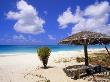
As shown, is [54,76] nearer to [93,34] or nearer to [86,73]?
[86,73]

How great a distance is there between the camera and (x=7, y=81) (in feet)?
46.9

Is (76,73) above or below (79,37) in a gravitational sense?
below

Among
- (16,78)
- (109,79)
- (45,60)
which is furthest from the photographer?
(45,60)

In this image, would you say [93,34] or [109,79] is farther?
[93,34]

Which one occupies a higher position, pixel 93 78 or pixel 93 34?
pixel 93 34

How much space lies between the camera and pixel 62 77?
14734 millimetres

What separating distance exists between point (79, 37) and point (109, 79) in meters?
2.97

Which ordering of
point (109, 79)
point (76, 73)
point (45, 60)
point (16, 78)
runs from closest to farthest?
point (109, 79) → point (76, 73) → point (16, 78) → point (45, 60)

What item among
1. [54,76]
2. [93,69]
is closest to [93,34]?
[93,69]

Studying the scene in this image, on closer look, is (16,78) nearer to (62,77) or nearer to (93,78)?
(62,77)

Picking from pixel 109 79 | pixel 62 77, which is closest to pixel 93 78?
pixel 109 79

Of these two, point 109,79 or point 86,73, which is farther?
point 86,73

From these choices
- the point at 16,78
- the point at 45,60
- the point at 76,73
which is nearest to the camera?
the point at 76,73

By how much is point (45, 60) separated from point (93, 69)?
206 inches
